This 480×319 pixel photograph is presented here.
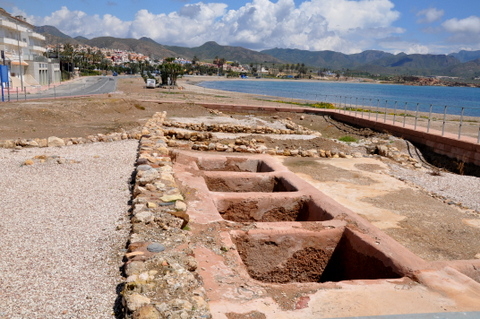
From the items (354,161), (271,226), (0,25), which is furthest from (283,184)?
(0,25)

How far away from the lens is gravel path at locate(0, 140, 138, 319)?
369 cm

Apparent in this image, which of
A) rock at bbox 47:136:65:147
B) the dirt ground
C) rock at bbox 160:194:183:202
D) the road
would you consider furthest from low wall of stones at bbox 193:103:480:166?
the road

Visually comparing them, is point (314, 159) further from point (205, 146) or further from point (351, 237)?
point (351, 237)

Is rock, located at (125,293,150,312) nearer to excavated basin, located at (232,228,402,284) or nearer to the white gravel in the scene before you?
excavated basin, located at (232,228,402,284)

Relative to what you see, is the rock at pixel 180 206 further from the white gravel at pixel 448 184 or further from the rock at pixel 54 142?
the rock at pixel 54 142

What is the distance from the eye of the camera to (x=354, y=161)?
12.6 m

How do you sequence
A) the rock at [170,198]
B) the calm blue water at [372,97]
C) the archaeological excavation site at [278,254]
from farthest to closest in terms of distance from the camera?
the calm blue water at [372,97] → the rock at [170,198] → the archaeological excavation site at [278,254]

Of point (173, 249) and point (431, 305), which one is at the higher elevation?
point (173, 249)

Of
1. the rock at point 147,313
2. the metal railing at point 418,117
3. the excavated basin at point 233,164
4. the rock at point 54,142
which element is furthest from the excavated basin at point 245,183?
the metal railing at point 418,117

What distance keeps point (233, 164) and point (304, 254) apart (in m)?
5.44

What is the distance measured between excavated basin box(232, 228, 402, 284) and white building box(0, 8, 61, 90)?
4581cm

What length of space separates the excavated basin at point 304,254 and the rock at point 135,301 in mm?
2368

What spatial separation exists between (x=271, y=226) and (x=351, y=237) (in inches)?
45.8

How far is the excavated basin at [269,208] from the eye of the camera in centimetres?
778
